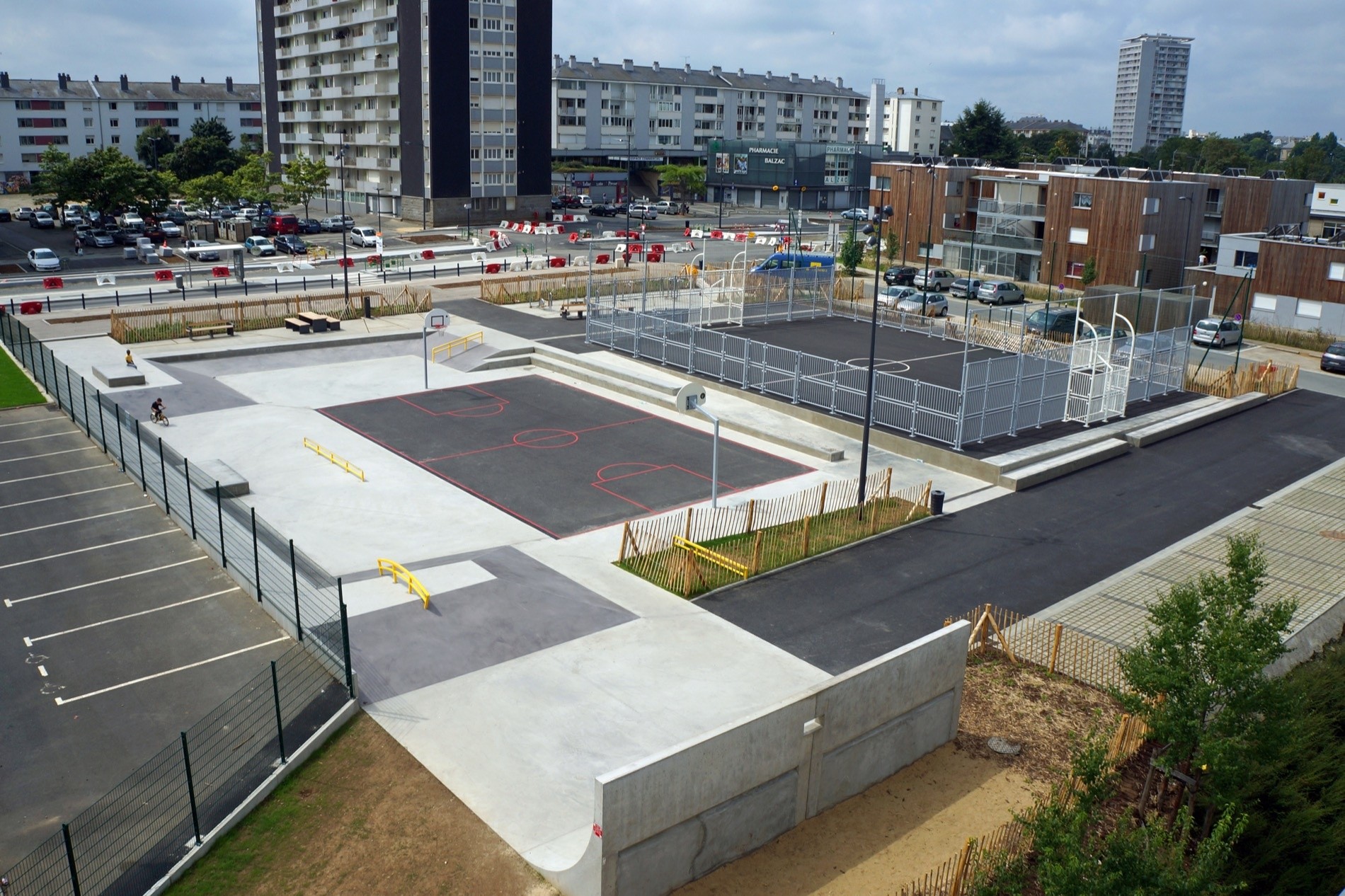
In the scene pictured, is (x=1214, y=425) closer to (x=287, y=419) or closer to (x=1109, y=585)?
(x=1109, y=585)

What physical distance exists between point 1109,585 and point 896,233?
A: 2025 inches

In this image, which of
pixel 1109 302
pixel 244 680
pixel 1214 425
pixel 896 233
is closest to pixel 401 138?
pixel 896 233

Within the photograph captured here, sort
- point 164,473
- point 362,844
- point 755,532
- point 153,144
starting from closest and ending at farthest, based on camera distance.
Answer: point 362,844 → point 164,473 → point 755,532 → point 153,144

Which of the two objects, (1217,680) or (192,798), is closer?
(192,798)

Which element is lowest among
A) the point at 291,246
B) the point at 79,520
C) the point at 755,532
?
the point at 79,520

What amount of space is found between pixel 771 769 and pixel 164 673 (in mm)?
10041

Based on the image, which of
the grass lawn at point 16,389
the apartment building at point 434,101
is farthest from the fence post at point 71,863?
the apartment building at point 434,101

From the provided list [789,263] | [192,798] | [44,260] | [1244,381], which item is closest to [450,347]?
[789,263]

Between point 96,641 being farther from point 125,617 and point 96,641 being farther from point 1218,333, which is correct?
point 1218,333

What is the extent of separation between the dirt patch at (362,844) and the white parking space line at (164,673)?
3691 mm

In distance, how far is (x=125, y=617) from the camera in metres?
18.5

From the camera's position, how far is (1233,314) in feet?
163

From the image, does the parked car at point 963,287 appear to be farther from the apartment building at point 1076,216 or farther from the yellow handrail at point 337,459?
the yellow handrail at point 337,459

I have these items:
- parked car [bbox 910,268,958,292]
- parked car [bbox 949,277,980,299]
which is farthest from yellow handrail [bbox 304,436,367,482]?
parked car [bbox 949,277,980,299]
